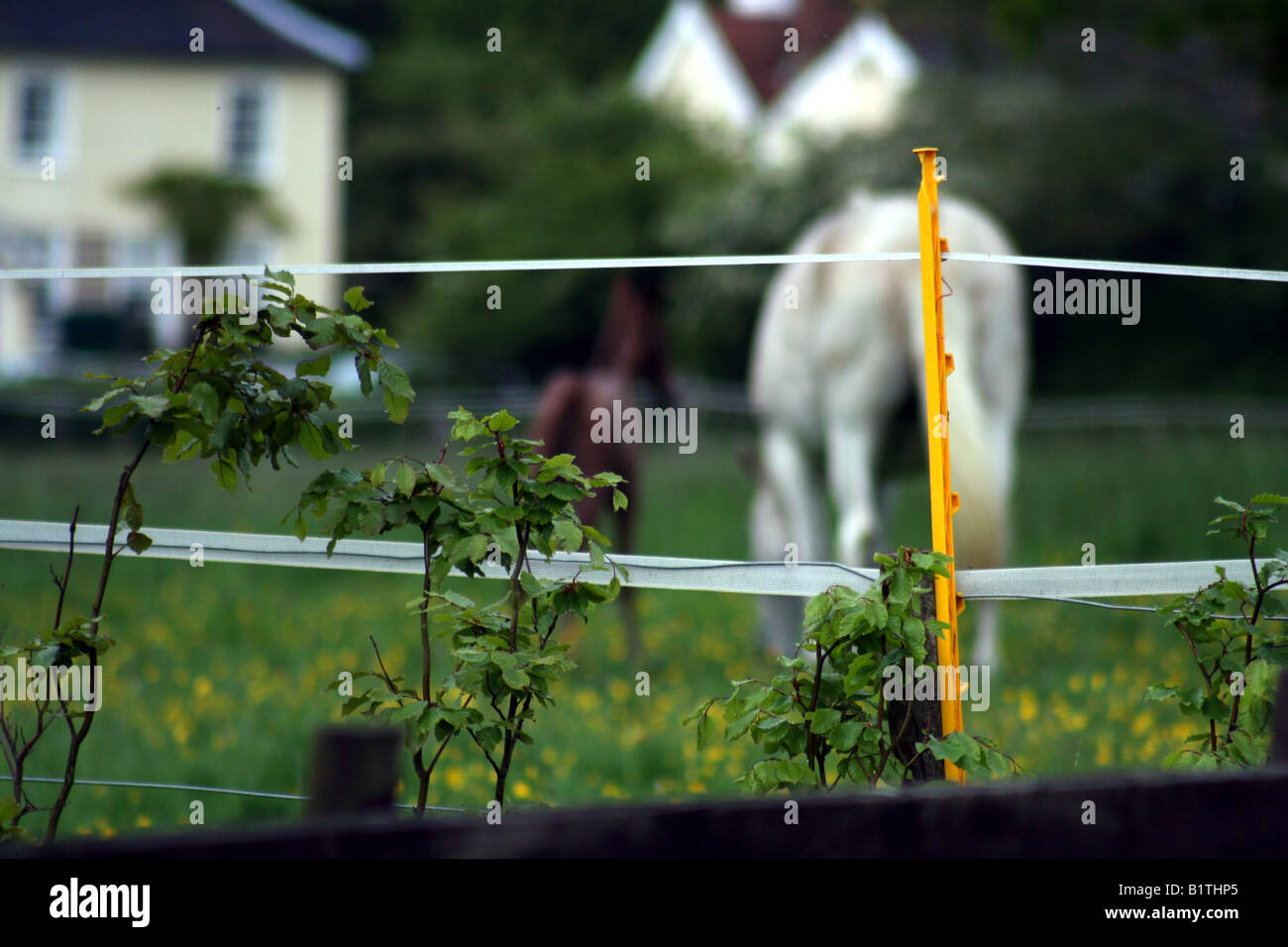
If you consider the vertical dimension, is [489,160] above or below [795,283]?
above

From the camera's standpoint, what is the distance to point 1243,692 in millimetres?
2533

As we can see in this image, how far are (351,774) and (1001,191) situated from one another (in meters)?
18.8

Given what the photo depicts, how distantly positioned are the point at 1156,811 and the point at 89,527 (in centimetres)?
201

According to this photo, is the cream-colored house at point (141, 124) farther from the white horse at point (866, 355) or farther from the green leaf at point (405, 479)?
the green leaf at point (405, 479)

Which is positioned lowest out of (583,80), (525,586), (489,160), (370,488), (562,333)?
(525,586)

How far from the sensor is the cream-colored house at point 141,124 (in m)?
28.6

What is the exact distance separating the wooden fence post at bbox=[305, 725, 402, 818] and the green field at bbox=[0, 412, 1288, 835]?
1.24 meters

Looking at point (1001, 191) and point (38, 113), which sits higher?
point (38, 113)

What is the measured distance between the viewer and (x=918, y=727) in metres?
2.43

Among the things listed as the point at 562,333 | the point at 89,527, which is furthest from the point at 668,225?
the point at 89,527

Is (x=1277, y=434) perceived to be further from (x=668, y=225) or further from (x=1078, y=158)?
(x=668, y=225)

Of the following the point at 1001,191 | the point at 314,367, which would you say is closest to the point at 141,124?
the point at 1001,191

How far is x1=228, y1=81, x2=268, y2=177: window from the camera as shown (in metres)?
29.9

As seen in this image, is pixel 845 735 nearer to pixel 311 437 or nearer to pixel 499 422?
pixel 499 422
